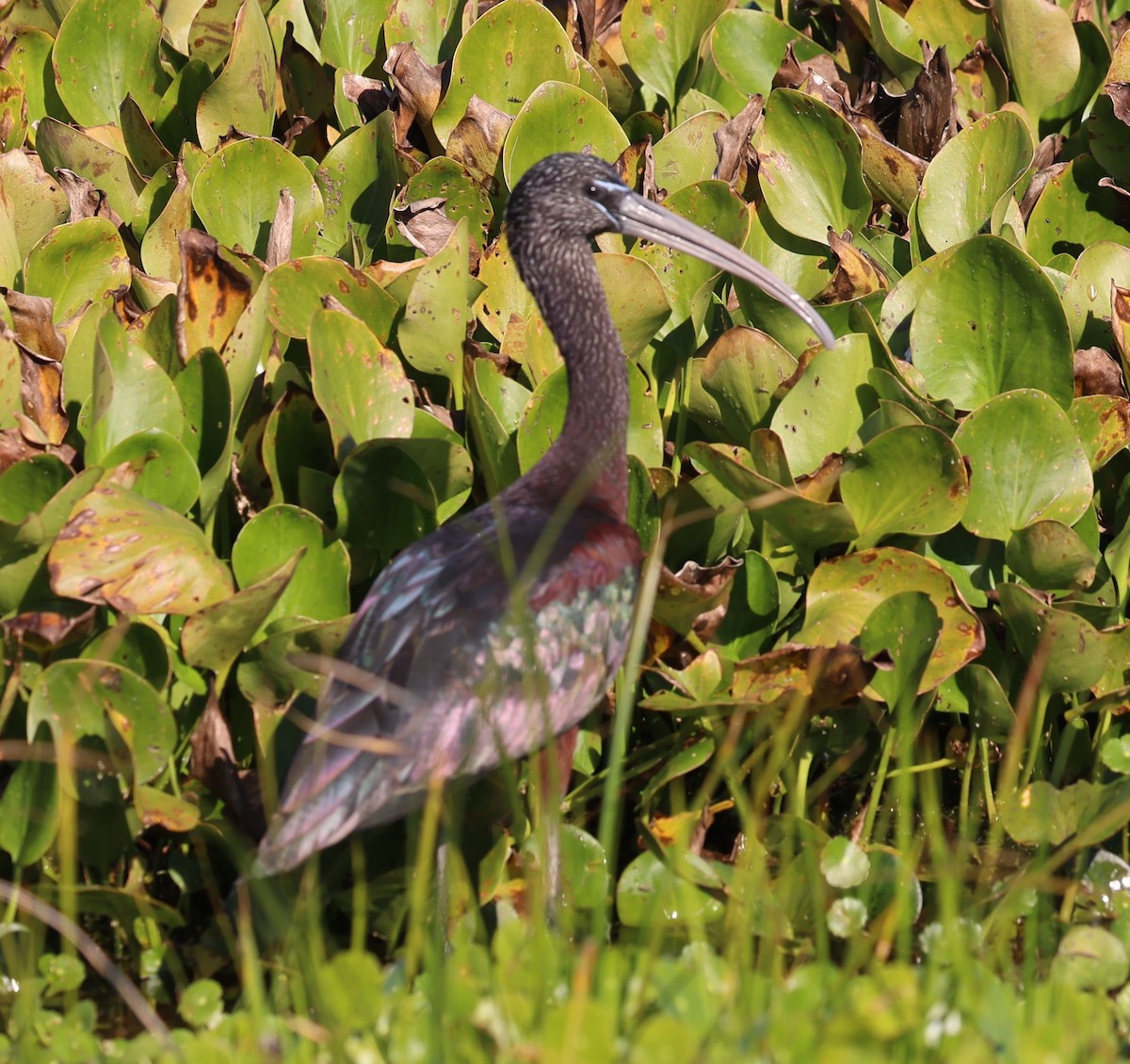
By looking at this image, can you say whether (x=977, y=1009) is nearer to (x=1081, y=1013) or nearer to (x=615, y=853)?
(x=1081, y=1013)

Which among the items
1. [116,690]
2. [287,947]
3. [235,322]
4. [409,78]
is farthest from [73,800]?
[409,78]

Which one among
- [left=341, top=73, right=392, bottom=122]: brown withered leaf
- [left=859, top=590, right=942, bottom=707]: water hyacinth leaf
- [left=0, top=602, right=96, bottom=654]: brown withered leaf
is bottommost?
[left=859, top=590, right=942, bottom=707]: water hyacinth leaf

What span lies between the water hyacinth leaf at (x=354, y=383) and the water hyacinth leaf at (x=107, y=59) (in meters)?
2.40

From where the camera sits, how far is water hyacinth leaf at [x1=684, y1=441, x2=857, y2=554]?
4199 mm

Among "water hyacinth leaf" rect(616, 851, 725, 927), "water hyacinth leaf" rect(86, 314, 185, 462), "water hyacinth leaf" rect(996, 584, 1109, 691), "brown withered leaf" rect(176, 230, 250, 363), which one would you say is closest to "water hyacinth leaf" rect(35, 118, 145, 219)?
"brown withered leaf" rect(176, 230, 250, 363)

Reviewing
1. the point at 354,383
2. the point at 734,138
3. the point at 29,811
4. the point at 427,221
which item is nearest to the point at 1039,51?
the point at 734,138

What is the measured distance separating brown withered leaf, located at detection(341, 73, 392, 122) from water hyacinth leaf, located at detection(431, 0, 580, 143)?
324mm

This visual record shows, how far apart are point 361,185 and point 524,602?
2722 millimetres

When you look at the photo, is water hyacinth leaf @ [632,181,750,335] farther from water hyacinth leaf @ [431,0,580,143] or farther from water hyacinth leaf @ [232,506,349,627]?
water hyacinth leaf @ [232,506,349,627]

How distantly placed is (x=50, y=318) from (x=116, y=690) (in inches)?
61.3

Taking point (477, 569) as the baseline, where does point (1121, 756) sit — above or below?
below

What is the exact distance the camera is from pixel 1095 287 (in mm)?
5234

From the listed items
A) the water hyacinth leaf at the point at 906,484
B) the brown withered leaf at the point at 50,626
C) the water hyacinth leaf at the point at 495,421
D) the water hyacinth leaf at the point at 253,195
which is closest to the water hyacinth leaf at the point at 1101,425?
the water hyacinth leaf at the point at 906,484

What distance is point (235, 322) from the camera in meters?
4.66
